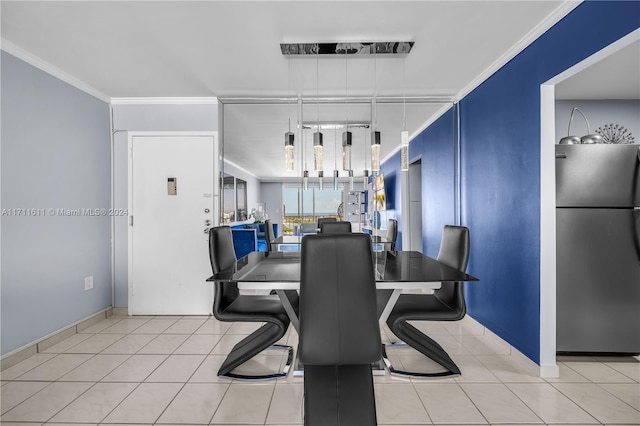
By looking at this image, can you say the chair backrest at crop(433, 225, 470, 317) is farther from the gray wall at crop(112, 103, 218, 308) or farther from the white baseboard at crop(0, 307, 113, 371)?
the white baseboard at crop(0, 307, 113, 371)

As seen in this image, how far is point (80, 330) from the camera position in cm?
327

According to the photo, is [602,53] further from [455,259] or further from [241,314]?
[241,314]

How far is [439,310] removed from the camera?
235 centimetres

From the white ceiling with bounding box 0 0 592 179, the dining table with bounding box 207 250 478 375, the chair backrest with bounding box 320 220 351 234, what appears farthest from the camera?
the chair backrest with bounding box 320 220 351 234

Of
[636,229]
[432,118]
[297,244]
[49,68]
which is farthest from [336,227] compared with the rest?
[49,68]

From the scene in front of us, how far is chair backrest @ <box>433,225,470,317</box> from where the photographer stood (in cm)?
234

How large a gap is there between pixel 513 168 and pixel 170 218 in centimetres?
354

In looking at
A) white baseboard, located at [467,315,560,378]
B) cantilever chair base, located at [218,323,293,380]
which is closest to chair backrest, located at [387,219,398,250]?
white baseboard, located at [467,315,560,378]

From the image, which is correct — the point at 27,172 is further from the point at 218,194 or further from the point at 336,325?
the point at 336,325

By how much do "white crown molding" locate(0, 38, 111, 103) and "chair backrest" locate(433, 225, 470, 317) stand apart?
3.74 meters

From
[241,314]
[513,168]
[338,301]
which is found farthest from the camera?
[513,168]

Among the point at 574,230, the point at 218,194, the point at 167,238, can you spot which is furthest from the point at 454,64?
the point at 167,238

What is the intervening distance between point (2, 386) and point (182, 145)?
258 cm

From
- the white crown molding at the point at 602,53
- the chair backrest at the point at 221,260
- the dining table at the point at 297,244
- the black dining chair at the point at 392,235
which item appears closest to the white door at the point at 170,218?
the dining table at the point at 297,244
